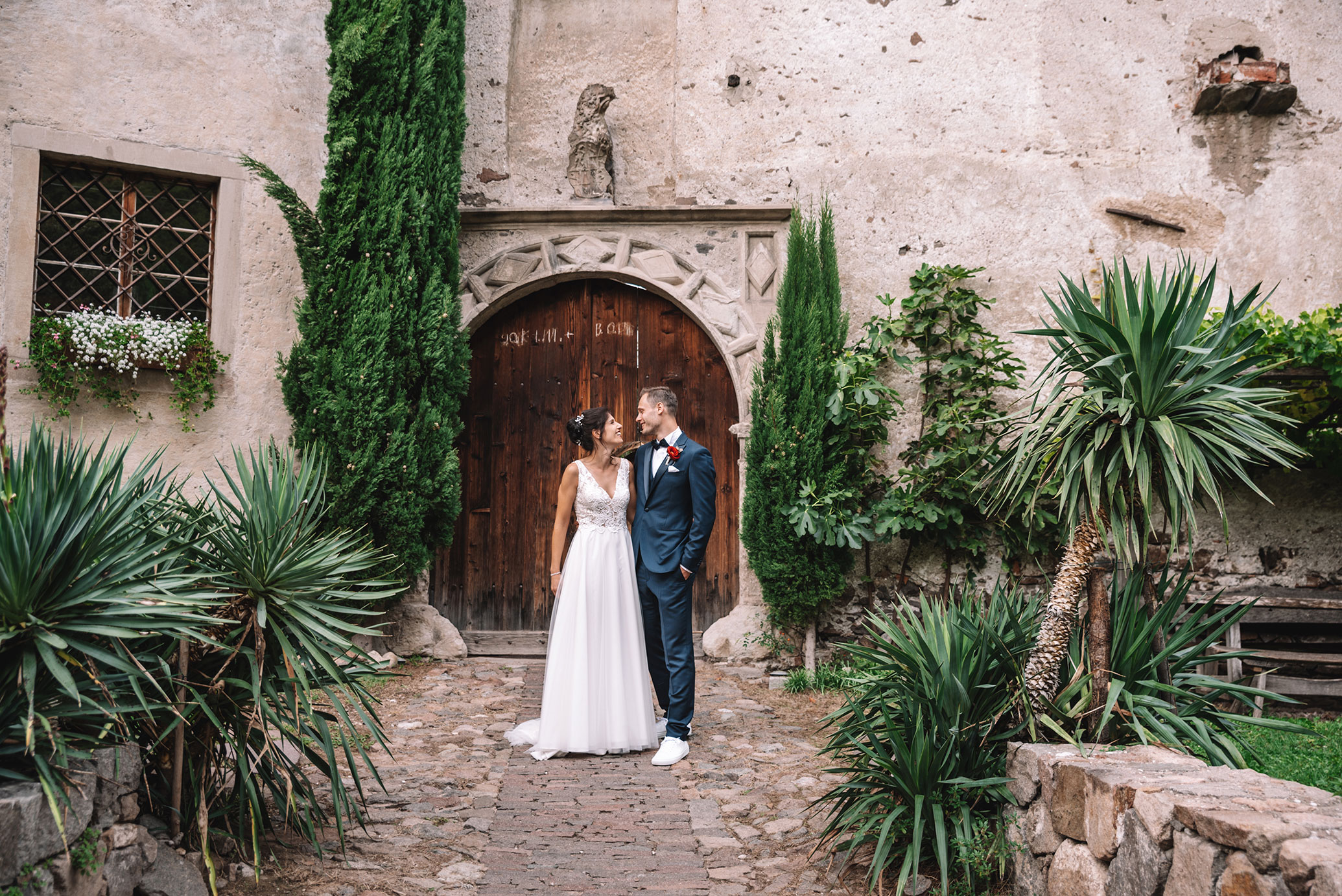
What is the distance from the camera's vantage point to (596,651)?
487 centimetres

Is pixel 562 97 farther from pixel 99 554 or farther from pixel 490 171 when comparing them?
pixel 99 554

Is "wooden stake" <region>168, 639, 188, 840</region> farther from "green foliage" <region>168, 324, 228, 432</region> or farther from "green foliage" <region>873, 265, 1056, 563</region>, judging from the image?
"green foliage" <region>873, 265, 1056, 563</region>

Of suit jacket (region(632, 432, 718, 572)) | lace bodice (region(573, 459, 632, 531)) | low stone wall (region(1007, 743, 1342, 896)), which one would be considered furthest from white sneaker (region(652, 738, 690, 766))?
low stone wall (region(1007, 743, 1342, 896))

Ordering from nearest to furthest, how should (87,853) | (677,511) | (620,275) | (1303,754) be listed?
(87,853)
(1303,754)
(677,511)
(620,275)

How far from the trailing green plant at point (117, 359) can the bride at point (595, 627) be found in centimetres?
298

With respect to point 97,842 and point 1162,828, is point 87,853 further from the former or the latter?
point 1162,828

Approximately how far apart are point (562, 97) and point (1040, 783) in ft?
20.0

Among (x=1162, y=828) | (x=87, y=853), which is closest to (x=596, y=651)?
(x=87, y=853)

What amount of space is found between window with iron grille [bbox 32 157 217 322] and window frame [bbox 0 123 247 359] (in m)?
0.07

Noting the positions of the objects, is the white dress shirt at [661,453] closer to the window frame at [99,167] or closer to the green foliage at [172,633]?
the green foliage at [172,633]

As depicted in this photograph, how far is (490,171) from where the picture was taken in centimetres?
734

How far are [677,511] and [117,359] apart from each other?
3.91 metres

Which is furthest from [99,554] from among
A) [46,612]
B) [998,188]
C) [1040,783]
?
[998,188]

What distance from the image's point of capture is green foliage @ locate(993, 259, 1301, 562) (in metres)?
3.23
